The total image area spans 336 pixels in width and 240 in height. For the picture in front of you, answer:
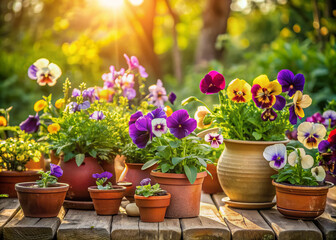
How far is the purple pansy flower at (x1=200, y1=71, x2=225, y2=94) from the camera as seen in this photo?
275 centimetres

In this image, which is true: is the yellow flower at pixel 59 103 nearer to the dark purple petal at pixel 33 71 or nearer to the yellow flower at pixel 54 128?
the dark purple petal at pixel 33 71

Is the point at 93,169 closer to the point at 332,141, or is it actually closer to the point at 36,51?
the point at 332,141

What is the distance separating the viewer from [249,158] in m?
2.84

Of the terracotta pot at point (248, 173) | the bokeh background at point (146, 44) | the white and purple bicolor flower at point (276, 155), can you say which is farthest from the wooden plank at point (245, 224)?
the bokeh background at point (146, 44)

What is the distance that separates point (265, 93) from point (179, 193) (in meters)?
0.78

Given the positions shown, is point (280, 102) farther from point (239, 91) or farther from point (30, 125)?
point (30, 125)

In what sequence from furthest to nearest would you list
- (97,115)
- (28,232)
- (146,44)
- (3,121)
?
(146,44) → (3,121) → (97,115) → (28,232)

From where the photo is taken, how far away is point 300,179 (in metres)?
2.67

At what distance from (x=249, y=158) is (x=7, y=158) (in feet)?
5.41

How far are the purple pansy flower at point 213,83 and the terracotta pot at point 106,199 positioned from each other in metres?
0.79

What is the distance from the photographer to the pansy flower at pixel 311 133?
2699mm

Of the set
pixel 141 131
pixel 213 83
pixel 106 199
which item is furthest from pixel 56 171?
pixel 213 83

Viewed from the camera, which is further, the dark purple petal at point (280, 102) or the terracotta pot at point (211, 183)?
the terracotta pot at point (211, 183)

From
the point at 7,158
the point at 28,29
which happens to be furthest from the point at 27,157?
the point at 28,29
